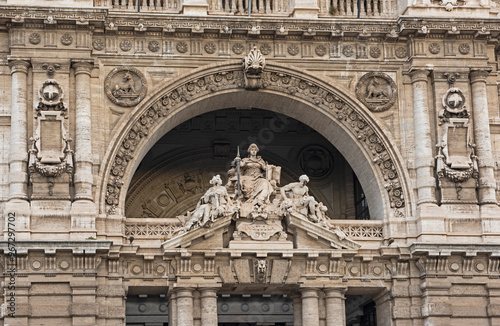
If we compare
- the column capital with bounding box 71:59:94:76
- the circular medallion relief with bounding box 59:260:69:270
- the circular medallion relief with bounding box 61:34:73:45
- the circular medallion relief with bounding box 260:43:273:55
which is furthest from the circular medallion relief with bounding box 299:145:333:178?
the circular medallion relief with bounding box 59:260:69:270

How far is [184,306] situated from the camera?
87.4 ft

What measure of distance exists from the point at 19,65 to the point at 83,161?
8.64 feet

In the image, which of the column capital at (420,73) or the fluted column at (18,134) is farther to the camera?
the column capital at (420,73)

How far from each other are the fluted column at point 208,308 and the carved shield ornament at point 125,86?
182 inches

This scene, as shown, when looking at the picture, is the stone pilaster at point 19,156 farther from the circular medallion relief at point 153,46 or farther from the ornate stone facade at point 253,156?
the circular medallion relief at point 153,46

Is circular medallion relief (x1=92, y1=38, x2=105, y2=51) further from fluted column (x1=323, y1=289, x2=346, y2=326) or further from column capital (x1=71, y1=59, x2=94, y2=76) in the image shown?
fluted column (x1=323, y1=289, x2=346, y2=326)

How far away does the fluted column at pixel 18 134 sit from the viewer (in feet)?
86.8

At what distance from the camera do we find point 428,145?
27953 millimetres

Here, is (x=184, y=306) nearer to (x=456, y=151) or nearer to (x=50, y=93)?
(x=50, y=93)

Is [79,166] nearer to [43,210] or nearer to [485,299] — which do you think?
[43,210]

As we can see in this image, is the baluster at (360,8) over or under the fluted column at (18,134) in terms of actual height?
over

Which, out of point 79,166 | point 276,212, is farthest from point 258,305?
point 79,166

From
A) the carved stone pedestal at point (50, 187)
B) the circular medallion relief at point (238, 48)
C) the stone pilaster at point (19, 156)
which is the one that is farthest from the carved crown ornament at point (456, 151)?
the stone pilaster at point (19, 156)

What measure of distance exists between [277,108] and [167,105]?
2799mm
